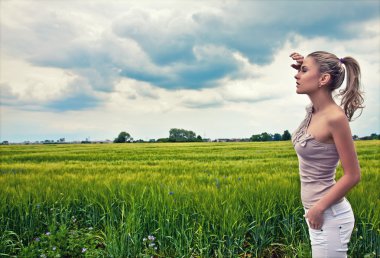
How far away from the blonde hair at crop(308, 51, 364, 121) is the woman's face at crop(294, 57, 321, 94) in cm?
3

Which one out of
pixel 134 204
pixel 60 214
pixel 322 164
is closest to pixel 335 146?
pixel 322 164

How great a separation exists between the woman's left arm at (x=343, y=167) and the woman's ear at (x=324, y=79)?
0.28 m

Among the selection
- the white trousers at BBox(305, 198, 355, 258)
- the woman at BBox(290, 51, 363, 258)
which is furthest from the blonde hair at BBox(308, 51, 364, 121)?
the white trousers at BBox(305, 198, 355, 258)

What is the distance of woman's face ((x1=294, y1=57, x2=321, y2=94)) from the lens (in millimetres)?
2279

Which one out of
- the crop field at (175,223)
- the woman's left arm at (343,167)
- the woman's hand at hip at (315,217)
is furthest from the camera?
the crop field at (175,223)

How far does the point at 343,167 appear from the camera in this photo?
2.15 m

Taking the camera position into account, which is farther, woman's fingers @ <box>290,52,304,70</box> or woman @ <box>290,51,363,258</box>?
woman's fingers @ <box>290,52,304,70</box>

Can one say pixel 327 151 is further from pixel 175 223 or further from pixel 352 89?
pixel 175 223

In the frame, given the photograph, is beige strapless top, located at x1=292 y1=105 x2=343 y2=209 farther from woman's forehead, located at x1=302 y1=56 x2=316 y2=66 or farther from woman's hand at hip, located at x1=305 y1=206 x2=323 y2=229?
woman's forehead, located at x1=302 y1=56 x2=316 y2=66

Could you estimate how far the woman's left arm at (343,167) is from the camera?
6.81 feet

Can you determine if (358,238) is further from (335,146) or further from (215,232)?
(335,146)

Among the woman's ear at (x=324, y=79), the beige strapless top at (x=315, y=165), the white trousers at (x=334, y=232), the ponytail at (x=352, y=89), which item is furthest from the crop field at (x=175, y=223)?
the woman's ear at (x=324, y=79)

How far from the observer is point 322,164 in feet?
7.36

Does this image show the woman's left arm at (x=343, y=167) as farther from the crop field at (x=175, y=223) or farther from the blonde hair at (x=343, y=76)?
the crop field at (x=175, y=223)
